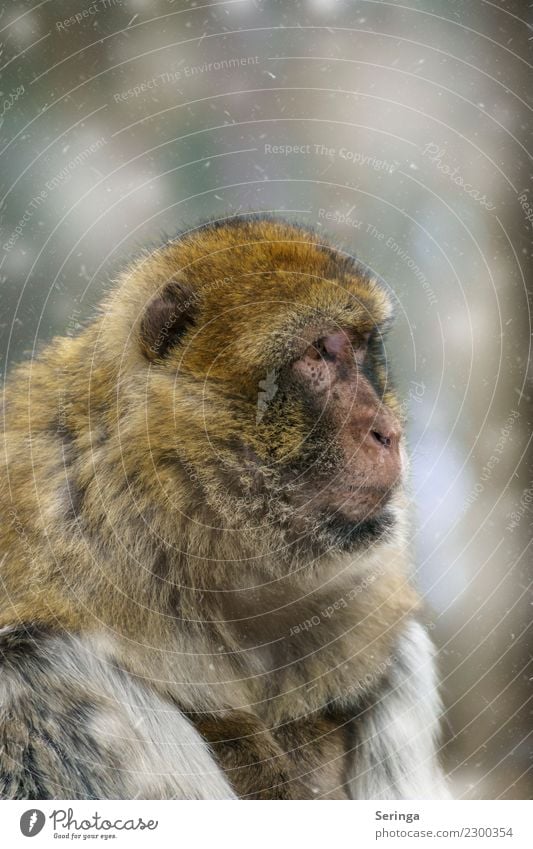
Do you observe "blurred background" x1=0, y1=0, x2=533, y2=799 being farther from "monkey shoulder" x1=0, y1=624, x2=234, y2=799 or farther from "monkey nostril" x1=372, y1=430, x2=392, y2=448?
"monkey shoulder" x1=0, y1=624, x2=234, y2=799

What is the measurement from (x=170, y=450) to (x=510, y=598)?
0.96m

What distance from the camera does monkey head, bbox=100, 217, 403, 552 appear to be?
1.64m

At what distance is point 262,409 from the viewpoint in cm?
165

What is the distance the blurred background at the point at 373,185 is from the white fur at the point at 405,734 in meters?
0.06

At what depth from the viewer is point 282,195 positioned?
1867mm

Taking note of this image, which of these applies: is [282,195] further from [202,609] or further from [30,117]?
[202,609]

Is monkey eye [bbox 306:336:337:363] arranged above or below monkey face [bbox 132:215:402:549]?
above
